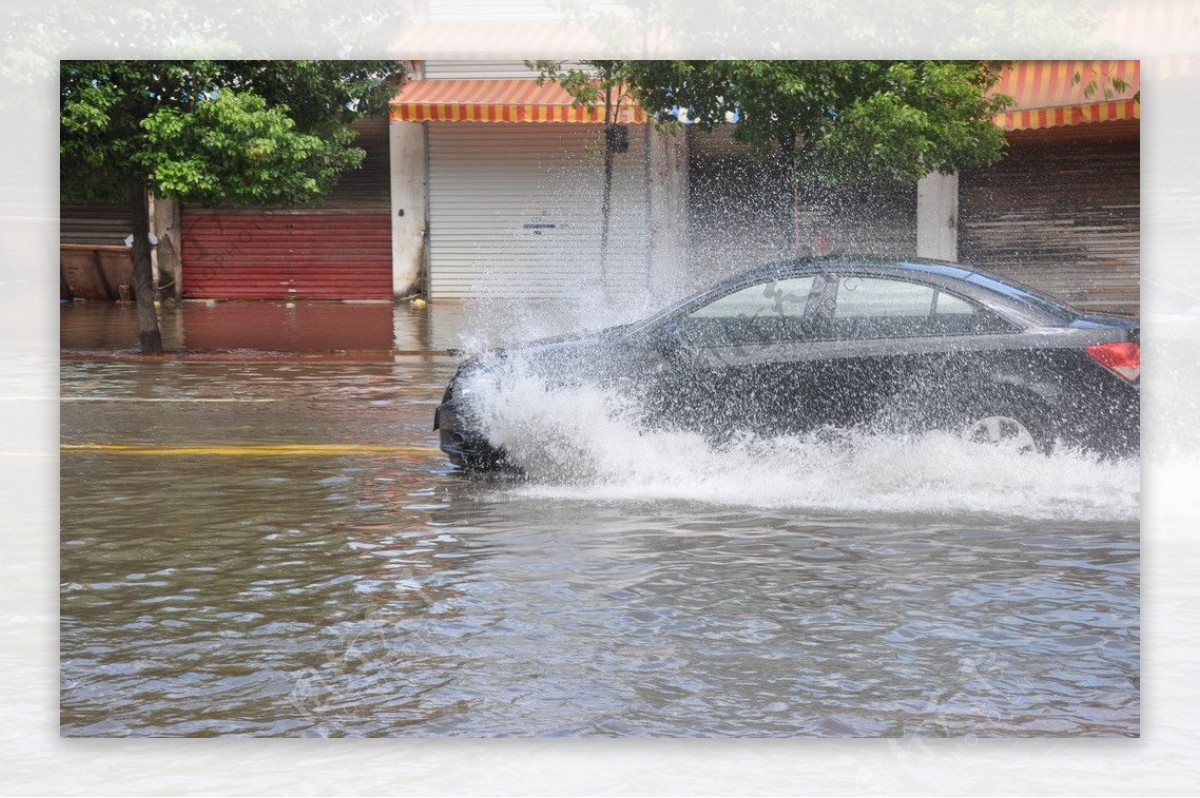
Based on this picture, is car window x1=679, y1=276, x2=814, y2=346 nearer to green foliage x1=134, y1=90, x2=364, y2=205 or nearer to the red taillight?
the red taillight

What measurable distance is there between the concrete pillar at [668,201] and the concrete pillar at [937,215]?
4019 mm

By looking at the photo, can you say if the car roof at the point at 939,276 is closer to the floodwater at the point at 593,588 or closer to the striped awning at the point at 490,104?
the floodwater at the point at 593,588

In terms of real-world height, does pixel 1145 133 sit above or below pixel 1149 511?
above

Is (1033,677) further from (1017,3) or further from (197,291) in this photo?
(197,291)

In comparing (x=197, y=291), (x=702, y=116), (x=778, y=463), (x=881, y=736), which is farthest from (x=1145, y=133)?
(x=197, y=291)

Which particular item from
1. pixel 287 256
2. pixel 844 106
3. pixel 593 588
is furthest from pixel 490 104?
pixel 593 588

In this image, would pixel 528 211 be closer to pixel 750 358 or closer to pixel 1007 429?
pixel 750 358

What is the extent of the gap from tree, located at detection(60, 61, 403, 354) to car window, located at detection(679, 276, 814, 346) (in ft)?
31.6

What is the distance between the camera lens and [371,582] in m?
6.59

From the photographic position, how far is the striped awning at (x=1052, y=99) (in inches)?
796

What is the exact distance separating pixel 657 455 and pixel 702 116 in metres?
12.2

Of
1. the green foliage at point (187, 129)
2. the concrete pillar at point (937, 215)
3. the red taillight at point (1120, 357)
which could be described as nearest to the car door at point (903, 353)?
the red taillight at point (1120, 357)

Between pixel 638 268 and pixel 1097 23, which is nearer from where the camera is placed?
pixel 1097 23

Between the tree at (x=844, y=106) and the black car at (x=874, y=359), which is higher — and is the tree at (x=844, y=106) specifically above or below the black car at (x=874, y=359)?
above
